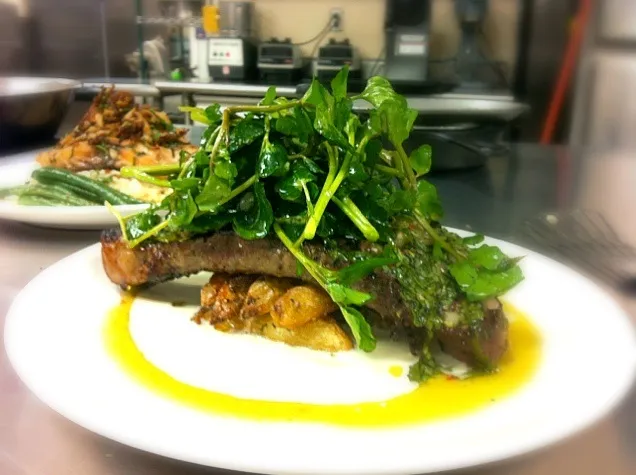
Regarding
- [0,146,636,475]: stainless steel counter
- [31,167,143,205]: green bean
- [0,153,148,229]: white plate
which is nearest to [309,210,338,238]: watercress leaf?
[0,146,636,475]: stainless steel counter

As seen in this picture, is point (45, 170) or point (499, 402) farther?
point (45, 170)

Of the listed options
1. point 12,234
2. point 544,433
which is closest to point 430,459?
point 544,433

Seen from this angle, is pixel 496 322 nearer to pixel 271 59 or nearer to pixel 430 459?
pixel 430 459

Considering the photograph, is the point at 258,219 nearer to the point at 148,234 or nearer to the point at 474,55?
the point at 148,234

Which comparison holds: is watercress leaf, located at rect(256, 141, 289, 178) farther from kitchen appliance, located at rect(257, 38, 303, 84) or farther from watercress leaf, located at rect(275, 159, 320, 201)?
kitchen appliance, located at rect(257, 38, 303, 84)

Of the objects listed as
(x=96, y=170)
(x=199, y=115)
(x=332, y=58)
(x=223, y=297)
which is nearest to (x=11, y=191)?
(x=96, y=170)
